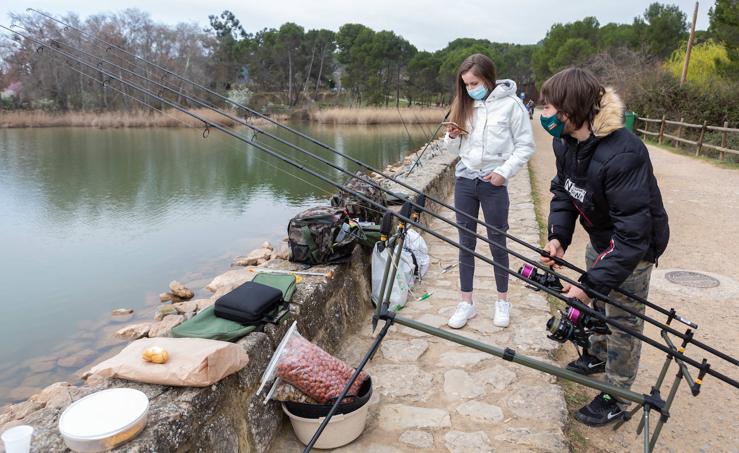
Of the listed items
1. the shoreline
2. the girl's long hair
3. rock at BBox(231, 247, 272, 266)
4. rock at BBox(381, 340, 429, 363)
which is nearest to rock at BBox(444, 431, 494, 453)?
rock at BBox(381, 340, 429, 363)

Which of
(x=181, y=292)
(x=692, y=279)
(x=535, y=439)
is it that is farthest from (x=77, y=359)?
(x=692, y=279)

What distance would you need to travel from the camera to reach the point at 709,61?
23.3 meters

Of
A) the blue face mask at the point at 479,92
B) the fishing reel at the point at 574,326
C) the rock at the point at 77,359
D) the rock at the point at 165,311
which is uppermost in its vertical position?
the blue face mask at the point at 479,92

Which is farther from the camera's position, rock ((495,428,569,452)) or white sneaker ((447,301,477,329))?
white sneaker ((447,301,477,329))

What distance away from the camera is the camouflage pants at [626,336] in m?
2.31

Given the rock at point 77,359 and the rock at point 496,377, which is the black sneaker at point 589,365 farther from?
the rock at point 77,359

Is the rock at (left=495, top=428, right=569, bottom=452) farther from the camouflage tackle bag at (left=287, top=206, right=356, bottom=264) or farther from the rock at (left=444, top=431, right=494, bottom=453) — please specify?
the camouflage tackle bag at (left=287, top=206, right=356, bottom=264)

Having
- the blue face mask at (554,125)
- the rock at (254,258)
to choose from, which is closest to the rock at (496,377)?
the blue face mask at (554,125)

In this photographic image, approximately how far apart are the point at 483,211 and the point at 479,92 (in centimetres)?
74

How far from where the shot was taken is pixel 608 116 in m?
2.02

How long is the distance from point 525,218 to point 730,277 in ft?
7.91

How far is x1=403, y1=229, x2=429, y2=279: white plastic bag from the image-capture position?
4.43m

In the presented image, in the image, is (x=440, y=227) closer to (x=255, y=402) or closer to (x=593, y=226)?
(x=593, y=226)

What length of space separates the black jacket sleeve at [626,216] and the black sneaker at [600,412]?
2.81ft
